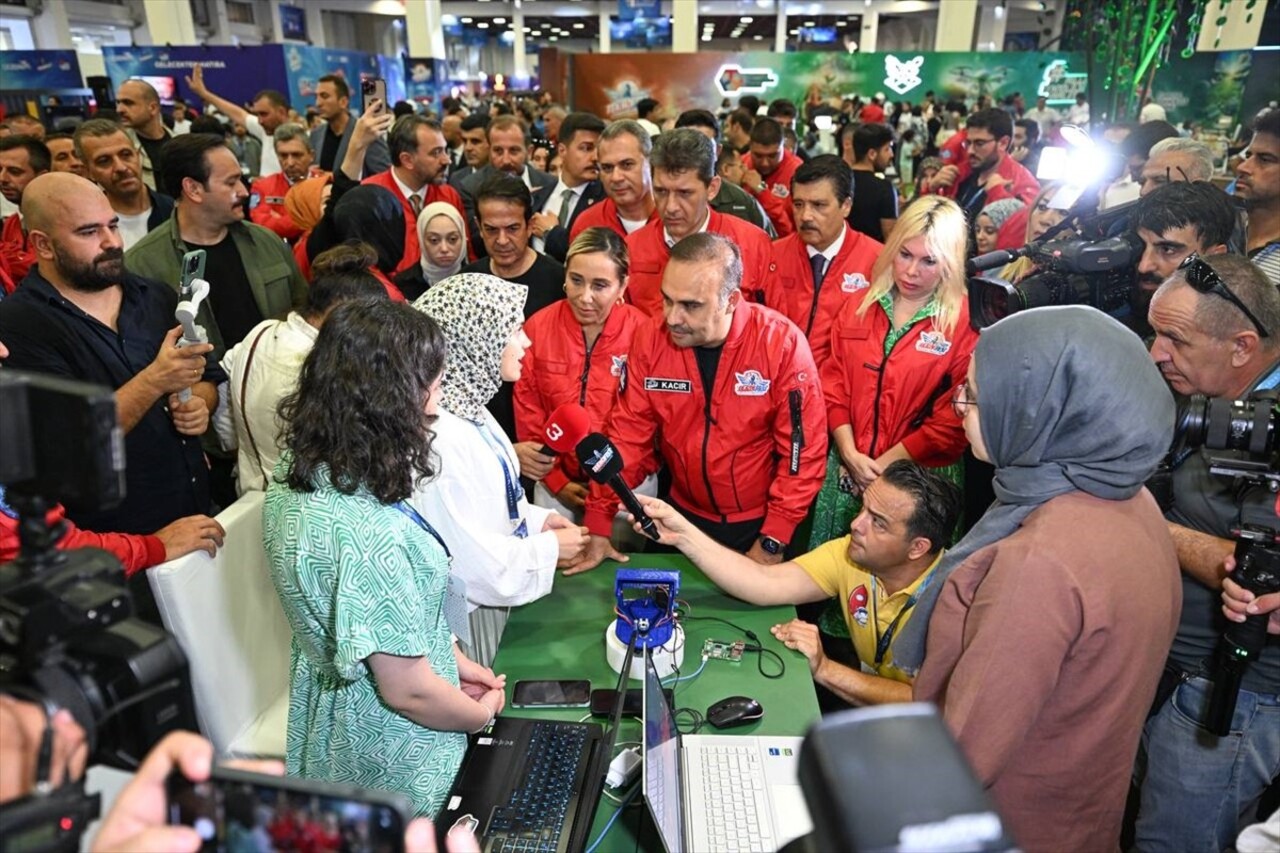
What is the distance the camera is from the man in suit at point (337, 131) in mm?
4801

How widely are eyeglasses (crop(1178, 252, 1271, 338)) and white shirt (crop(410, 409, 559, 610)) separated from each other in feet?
5.07

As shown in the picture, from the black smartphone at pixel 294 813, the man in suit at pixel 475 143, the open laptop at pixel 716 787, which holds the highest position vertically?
the man in suit at pixel 475 143

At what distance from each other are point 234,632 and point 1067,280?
2.46 m

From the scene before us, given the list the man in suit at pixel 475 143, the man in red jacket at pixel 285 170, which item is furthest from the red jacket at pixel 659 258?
the man in red jacket at pixel 285 170

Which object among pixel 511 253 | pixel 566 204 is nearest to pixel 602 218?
pixel 511 253

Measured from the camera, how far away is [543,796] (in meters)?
1.35

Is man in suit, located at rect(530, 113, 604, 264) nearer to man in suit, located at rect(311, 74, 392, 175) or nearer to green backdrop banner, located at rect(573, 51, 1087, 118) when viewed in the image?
man in suit, located at rect(311, 74, 392, 175)

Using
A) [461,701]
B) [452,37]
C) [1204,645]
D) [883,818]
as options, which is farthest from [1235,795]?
[452,37]

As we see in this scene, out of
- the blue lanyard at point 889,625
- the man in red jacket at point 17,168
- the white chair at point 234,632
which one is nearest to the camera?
the white chair at point 234,632

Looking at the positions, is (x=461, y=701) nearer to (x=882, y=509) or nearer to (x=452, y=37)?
(x=882, y=509)

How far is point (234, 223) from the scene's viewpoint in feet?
9.69

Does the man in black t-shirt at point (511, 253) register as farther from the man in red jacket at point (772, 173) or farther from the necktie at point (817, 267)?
the man in red jacket at point (772, 173)

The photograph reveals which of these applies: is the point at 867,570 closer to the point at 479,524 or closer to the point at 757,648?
the point at 757,648

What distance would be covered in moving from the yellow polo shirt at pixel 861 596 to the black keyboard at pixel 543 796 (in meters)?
0.83
